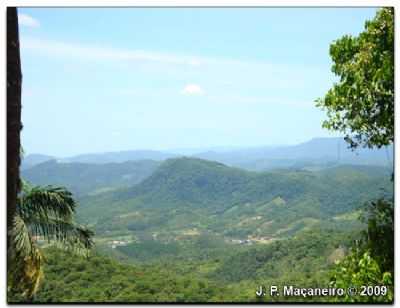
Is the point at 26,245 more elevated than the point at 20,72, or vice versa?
the point at 20,72

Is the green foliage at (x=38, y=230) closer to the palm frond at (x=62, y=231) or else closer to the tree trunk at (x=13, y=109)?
the palm frond at (x=62, y=231)

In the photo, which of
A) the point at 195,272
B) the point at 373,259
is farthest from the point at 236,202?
the point at 373,259

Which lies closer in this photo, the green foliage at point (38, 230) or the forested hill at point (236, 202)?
the green foliage at point (38, 230)

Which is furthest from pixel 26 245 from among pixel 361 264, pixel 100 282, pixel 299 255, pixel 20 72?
pixel 299 255

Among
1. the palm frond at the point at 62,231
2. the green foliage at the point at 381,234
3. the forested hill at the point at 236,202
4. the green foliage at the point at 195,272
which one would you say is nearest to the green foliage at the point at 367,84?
the green foliage at the point at 381,234

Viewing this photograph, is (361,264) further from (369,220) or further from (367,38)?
(367,38)

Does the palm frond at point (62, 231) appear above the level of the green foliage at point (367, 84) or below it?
below

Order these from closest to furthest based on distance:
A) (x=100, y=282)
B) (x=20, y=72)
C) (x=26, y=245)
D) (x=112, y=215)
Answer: (x=20, y=72) → (x=26, y=245) → (x=100, y=282) → (x=112, y=215)

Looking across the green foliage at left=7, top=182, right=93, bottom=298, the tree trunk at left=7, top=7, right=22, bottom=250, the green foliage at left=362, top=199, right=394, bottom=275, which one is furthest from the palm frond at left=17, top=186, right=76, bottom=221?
the green foliage at left=362, top=199, right=394, bottom=275
